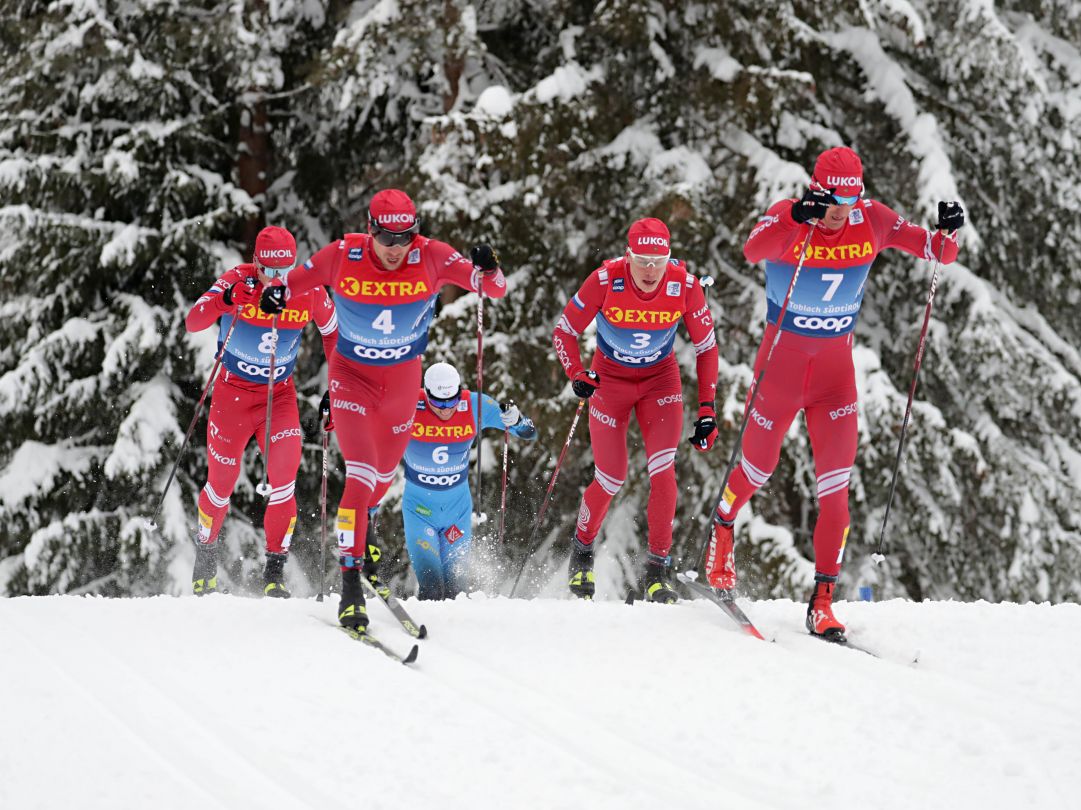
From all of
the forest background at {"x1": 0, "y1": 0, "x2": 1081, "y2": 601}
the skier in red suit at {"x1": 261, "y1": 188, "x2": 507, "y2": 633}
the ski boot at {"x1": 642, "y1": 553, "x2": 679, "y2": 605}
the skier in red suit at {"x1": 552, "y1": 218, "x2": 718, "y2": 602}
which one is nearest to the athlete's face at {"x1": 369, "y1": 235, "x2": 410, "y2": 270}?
the skier in red suit at {"x1": 261, "y1": 188, "x2": 507, "y2": 633}

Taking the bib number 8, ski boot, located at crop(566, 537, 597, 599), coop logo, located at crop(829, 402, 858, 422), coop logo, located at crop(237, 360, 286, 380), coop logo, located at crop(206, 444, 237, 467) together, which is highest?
coop logo, located at crop(829, 402, 858, 422)

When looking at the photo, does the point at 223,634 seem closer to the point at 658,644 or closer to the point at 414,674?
the point at 414,674

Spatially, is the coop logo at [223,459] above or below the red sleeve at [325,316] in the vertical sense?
below

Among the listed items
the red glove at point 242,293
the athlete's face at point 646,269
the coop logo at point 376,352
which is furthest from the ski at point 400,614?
the athlete's face at point 646,269

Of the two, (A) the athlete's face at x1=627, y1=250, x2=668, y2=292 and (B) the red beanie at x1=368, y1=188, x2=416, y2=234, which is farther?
(A) the athlete's face at x1=627, y1=250, x2=668, y2=292

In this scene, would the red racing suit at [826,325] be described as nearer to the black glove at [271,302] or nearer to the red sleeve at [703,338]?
the red sleeve at [703,338]

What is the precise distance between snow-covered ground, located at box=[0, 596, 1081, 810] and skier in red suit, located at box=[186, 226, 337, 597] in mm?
1351

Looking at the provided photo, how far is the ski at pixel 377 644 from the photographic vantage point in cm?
517

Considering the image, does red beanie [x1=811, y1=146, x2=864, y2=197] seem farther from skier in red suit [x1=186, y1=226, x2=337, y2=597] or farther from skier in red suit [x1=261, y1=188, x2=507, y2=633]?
skier in red suit [x1=186, y1=226, x2=337, y2=597]

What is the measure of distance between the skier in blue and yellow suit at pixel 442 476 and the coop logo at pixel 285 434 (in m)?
0.93

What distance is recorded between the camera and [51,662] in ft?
16.4

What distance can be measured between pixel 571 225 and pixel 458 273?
7.17 m

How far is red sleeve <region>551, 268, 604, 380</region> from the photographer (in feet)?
22.3

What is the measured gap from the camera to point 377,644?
545 cm
